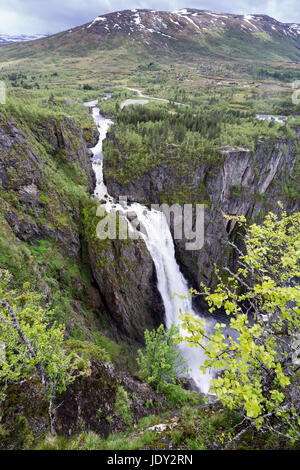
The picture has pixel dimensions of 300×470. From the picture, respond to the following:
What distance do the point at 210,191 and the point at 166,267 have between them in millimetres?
17063

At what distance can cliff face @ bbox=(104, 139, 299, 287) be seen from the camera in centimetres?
3706

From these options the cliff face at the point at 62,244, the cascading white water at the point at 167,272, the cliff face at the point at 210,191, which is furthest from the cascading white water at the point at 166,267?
the cliff face at the point at 210,191

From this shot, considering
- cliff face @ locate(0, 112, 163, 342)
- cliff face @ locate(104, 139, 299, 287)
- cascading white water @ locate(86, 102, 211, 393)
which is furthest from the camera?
cliff face @ locate(104, 139, 299, 287)

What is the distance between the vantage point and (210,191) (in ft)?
127

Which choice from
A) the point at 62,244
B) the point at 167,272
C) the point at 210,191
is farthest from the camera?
the point at 210,191

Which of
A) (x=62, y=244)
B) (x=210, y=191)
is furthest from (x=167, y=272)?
(x=210, y=191)

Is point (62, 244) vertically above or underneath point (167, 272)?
above

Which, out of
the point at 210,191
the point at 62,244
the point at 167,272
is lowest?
the point at 167,272

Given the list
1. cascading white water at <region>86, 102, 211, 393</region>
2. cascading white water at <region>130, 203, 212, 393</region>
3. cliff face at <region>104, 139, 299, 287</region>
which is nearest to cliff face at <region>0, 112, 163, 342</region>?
cascading white water at <region>130, 203, 212, 393</region>

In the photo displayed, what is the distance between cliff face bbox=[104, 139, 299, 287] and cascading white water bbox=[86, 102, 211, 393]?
98.4 inches

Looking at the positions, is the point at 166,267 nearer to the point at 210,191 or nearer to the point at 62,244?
the point at 62,244

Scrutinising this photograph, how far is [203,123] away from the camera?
45.1m

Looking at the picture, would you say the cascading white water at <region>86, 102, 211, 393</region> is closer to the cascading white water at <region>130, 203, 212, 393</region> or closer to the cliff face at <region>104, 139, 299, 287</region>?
the cascading white water at <region>130, 203, 212, 393</region>
